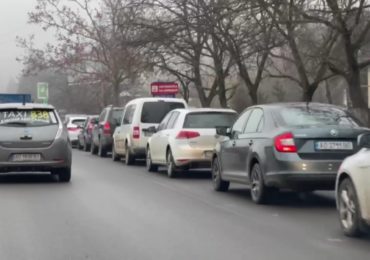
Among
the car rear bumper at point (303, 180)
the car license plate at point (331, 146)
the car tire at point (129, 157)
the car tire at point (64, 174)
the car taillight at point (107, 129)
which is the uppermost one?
the car license plate at point (331, 146)

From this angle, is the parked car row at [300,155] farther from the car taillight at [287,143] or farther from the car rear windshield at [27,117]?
the car rear windshield at [27,117]

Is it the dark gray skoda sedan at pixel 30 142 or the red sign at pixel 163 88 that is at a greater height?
the red sign at pixel 163 88

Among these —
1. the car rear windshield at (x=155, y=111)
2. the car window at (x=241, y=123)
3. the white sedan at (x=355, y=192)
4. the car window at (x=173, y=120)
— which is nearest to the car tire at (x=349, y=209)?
the white sedan at (x=355, y=192)

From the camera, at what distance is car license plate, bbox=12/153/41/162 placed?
15.0 meters

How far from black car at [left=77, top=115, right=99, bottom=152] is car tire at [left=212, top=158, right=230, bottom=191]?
15.2 metres

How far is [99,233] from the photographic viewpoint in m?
9.18

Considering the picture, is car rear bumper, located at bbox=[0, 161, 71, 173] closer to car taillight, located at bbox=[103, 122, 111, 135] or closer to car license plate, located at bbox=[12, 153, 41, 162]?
car license plate, located at bbox=[12, 153, 41, 162]

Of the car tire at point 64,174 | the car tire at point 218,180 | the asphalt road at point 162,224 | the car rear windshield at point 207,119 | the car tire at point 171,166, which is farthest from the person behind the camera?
the car tire at point 171,166

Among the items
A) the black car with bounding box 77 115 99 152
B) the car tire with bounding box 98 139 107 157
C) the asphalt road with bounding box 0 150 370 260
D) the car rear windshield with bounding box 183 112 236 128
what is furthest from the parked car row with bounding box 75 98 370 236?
the black car with bounding box 77 115 99 152

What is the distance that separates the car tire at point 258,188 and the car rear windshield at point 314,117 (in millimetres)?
839

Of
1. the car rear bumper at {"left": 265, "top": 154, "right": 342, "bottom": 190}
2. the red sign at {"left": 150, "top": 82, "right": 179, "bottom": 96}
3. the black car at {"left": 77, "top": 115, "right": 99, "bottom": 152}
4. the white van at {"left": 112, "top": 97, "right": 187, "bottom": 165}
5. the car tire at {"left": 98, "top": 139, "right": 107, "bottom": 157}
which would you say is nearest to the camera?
the car rear bumper at {"left": 265, "top": 154, "right": 342, "bottom": 190}

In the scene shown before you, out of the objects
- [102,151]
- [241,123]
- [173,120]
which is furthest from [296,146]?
[102,151]

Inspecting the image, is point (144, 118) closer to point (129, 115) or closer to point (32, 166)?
point (129, 115)

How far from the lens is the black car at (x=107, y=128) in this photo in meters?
26.3
